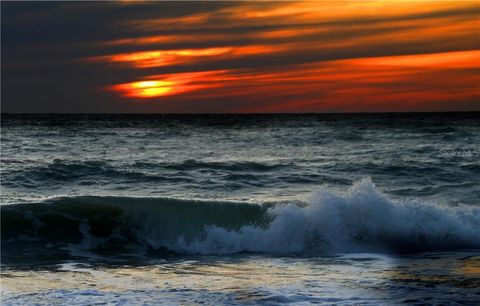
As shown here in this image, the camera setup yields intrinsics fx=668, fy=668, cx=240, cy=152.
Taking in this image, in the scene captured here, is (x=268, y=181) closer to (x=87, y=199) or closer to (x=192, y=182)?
(x=192, y=182)

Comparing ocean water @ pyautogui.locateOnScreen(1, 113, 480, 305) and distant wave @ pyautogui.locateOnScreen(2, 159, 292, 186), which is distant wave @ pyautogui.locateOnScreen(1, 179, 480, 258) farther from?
distant wave @ pyautogui.locateOnScreen(2, 159, 292, 186)

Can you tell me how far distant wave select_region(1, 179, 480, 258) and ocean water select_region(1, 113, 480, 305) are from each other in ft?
0.11

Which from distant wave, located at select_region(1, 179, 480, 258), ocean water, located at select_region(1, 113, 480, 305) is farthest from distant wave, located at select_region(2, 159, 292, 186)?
distant wave, located at select_region(1, 179, 480, 258)

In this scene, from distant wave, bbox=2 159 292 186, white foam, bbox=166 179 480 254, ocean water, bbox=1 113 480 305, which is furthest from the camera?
distant wave, bbox=2 159 292 186

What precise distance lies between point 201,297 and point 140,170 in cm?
1375

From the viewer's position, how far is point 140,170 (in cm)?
2184

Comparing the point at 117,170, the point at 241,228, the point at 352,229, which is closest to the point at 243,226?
the point at 241,228

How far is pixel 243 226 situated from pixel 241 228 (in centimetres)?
25

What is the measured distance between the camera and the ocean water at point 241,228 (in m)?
9.00

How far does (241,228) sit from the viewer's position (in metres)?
14.0

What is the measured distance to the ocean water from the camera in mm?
9000

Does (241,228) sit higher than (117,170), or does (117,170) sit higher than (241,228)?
(117,170)

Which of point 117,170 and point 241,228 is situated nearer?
point 241,228

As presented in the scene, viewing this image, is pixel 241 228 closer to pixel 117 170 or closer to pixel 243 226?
pixel 243 226
